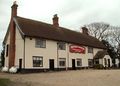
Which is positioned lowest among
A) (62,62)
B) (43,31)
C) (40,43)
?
(62,62)

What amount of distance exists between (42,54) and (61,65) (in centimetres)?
530

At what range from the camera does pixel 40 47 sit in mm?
37500

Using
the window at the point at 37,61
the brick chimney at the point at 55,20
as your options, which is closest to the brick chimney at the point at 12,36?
the window at the point at 37,61

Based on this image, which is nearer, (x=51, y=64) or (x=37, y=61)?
(x=37, y=61)

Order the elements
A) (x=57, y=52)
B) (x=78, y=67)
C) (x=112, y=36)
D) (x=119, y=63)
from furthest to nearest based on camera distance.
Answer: (x=112, y=36), (x=119, y=63), (x=78, y=67), (x=57, y=52)

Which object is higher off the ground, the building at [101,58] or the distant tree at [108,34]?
the distant tree at [108,34]

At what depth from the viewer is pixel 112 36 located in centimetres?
7400

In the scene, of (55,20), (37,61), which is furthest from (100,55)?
(37,61)

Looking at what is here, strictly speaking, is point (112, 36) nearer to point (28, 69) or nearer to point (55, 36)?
point (55, 36)

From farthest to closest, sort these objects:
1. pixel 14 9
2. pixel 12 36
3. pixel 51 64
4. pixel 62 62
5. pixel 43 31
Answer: pixel 62 62, pixel 43 31, pixel 14 9, pixel 51 64, pixel 12 36

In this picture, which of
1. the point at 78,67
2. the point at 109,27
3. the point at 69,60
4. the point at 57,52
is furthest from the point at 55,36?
the point at 109,27

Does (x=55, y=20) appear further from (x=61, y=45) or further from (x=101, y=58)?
(x=101, y=58)

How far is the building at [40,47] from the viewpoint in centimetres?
3584

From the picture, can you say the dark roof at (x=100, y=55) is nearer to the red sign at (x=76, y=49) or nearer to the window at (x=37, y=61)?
the red sign at (x=76, y=49)
